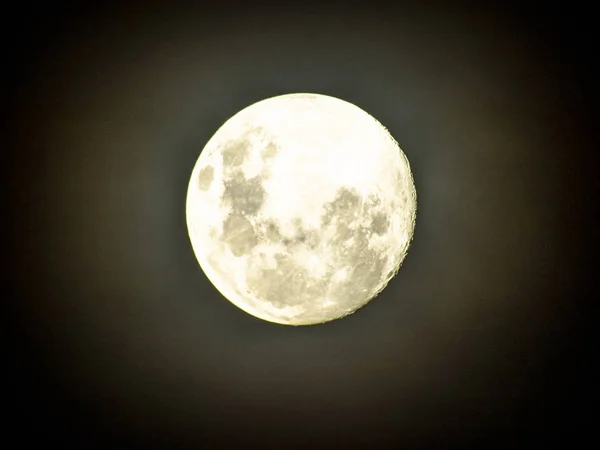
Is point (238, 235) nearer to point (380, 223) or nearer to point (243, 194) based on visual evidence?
point (243, 194)

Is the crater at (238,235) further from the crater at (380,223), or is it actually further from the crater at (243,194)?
the crater at (380,223)

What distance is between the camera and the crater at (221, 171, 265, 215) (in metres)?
0.98

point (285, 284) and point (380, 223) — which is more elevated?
point (380, 223)

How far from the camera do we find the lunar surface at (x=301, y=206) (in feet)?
3.16

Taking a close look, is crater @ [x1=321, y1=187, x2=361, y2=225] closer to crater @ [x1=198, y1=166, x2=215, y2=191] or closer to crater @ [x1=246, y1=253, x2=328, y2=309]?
crater @ [x1=246, y1=253, x2=328, y2=309]

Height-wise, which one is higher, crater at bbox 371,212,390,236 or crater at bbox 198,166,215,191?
crater at bbox 198,166,215,191

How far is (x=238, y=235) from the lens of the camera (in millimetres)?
999

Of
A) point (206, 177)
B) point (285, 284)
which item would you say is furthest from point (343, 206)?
point (206, 177)

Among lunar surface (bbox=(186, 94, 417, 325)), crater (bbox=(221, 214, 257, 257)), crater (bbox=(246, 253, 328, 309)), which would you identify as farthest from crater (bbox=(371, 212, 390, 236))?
crater (bbox=(221, 214, 257, 257))

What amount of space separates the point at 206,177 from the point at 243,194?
Answer: 119mm

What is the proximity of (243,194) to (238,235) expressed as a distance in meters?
0.09

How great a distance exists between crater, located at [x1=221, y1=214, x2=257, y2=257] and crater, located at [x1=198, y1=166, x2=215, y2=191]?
0.33 ft

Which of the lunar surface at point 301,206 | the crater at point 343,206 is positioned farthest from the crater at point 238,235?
the crater at point 343,206

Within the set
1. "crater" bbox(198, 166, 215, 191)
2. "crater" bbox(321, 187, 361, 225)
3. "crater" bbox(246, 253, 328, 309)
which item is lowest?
"crater" bbox(246, 253, 328, 309)
